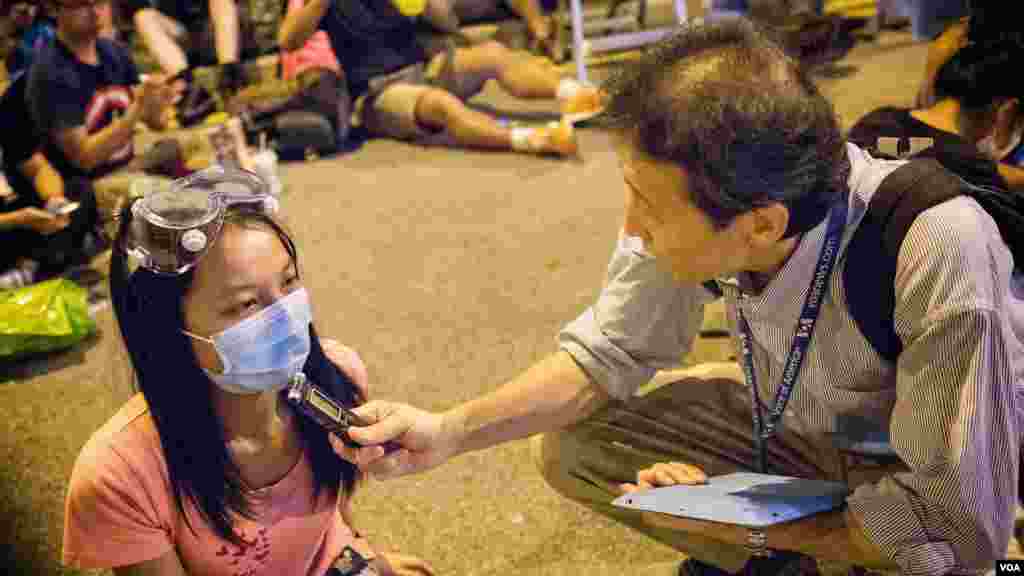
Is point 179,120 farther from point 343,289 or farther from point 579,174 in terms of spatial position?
point 579,174

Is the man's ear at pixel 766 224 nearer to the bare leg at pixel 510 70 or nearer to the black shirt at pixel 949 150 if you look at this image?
the black shirt at pixel 949 150

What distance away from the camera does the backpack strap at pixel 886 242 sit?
1.44m

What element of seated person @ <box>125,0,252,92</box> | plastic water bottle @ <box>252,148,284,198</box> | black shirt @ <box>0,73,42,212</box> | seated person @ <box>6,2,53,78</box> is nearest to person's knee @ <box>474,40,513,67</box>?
plastic water bottle @ <box>252,148,284,198</box>

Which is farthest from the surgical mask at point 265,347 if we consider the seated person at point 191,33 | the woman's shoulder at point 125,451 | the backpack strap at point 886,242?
the seated person at point 191,33

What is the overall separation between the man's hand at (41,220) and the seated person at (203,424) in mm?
2295

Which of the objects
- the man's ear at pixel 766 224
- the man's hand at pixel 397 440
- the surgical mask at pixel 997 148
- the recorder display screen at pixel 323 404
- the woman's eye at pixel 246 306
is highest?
the man's ear at pixel 766 224

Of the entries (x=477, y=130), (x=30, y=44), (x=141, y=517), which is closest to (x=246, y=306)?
(x=141, y=517)

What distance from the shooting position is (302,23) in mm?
3227

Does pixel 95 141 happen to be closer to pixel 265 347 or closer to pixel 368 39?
pixel 368 39

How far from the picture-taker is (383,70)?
15.3 feet

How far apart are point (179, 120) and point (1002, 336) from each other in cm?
367

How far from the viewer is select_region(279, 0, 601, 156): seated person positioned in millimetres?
4340

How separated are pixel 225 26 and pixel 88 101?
0.79 metres

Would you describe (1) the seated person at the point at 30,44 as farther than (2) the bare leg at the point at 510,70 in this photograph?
No
